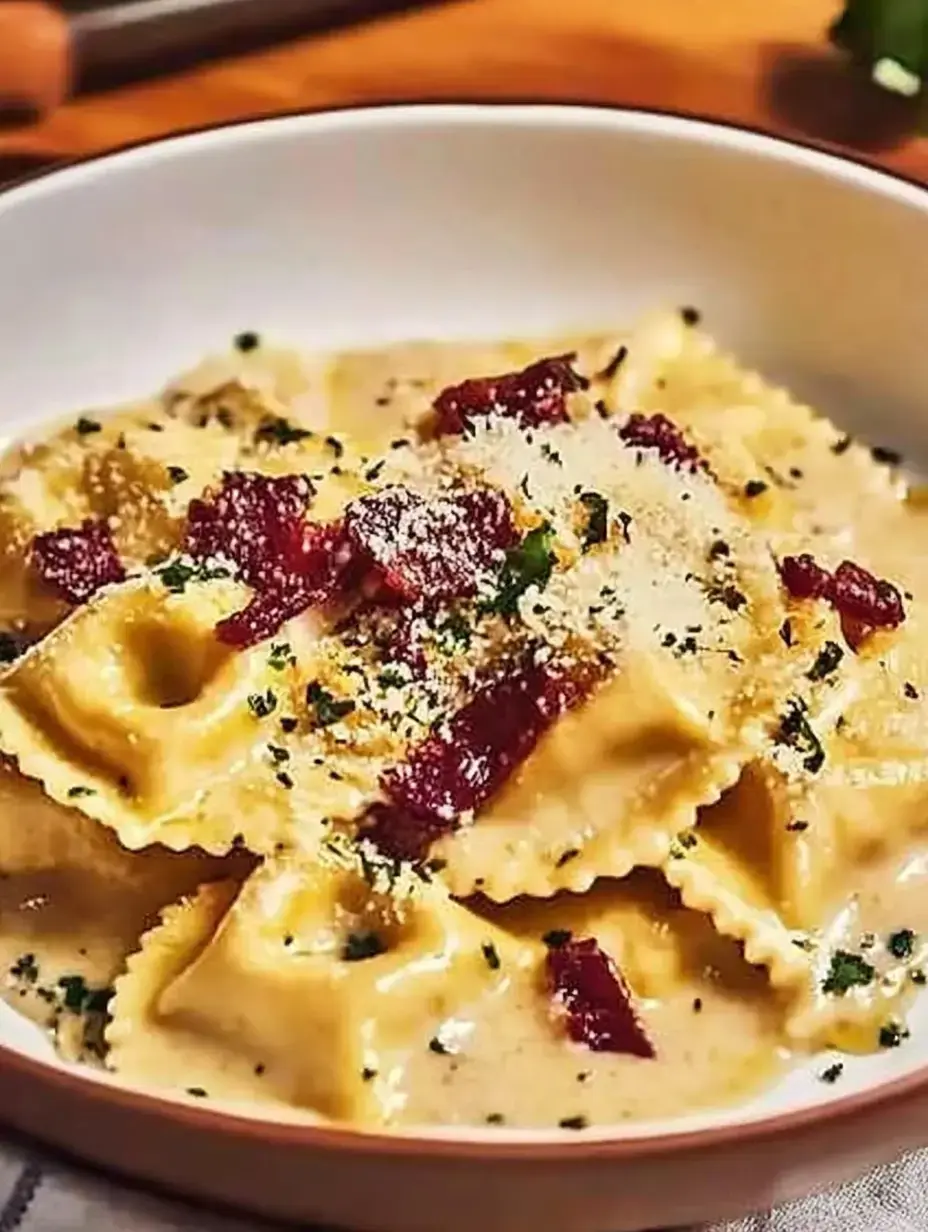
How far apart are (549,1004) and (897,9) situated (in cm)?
273

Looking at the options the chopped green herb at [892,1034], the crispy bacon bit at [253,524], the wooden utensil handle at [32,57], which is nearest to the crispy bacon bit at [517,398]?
the crispy bacon bit at [253,524]

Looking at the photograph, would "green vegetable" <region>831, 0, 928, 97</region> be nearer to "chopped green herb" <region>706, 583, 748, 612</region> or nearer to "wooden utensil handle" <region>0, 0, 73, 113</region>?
"wooden utensil handle" <region>0, 0, 73, 113</region>

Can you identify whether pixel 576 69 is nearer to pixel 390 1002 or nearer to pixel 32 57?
pixel 32 57

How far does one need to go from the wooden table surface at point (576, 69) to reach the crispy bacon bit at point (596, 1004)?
2.45 metres

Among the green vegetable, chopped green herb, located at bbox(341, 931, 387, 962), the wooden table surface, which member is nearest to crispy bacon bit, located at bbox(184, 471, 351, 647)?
chopped green herb, located at bbox(341, 931, 387, 962)

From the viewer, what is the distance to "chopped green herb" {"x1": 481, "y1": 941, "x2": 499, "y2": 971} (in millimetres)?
3033

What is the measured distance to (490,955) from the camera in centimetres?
304

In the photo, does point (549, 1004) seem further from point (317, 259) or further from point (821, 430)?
point (317, 259)

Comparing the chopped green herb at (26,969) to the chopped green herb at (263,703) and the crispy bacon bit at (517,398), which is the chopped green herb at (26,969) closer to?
the chopped green herb at (263,703)

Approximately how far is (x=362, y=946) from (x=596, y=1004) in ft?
1.06

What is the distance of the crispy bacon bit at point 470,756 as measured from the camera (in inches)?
122

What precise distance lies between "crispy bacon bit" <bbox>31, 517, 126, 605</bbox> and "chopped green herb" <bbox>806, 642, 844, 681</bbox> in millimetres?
1057

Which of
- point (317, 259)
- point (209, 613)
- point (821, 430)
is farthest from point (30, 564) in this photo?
point (821, 430)

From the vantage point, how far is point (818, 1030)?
302 cm
